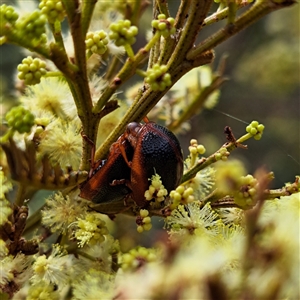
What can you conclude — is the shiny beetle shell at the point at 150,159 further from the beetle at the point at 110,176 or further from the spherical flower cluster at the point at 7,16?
the spherical flower cluster at the point at 7,16

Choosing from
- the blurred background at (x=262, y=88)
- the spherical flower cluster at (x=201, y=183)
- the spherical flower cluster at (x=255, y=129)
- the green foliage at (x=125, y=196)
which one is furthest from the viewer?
the blurred background at (x=262, y=88)

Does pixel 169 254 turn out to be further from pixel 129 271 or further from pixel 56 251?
pixel 56 251

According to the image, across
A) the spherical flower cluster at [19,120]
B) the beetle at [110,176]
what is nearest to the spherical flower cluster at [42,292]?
the beetle at [110,176]

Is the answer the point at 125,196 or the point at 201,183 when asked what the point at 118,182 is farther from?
the point at 201,183

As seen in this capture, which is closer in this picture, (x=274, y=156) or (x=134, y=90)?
(x=134, y=90)

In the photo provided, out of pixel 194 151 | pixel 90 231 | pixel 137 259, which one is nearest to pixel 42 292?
pixel 90 231

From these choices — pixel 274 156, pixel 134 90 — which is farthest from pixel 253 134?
pixel 274 156

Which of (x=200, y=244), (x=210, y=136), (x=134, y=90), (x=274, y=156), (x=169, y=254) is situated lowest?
(x=274, y=156)
